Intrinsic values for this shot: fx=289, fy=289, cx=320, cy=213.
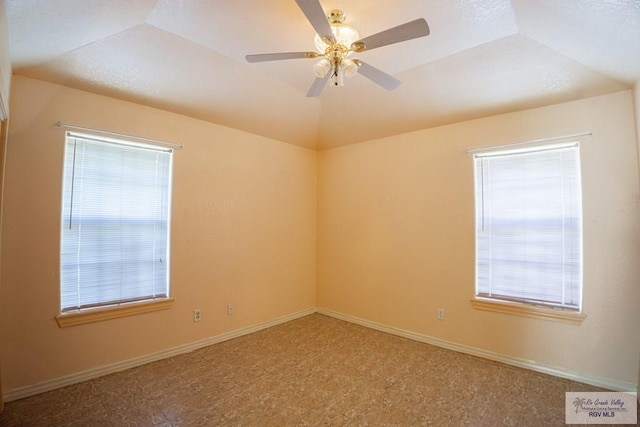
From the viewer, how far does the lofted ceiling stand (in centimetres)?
181

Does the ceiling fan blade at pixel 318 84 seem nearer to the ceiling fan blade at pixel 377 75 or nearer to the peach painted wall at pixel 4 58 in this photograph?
the ceiling fan blade at pixel 377 75

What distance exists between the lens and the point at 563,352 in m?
2.53

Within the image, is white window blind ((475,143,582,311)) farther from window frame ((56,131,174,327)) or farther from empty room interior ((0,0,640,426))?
window frame ((56,131,174,327))

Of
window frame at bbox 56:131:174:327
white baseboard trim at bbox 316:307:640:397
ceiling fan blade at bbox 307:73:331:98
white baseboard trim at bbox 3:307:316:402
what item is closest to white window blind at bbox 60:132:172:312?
window frame at bbox 56:131:174:327

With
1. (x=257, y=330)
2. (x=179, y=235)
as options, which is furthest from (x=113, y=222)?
(x=257, y=330)

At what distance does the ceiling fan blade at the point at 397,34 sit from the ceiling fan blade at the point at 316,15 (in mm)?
192

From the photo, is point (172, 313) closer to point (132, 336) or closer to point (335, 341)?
point (132, 336)

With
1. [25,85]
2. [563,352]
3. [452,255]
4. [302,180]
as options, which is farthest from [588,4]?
[25,85]

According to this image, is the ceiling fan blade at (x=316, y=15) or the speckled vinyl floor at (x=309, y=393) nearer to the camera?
the ceiling fan blade at (x=316, y=15)

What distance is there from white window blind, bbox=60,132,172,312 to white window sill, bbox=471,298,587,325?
10.5 feet

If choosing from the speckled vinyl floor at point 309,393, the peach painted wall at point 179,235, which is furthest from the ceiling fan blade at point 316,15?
the speckled vinyl floor at point 309,393

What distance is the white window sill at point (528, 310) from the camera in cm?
249

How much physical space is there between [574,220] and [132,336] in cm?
413

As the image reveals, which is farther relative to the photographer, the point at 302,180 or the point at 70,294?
the point at 302,180
